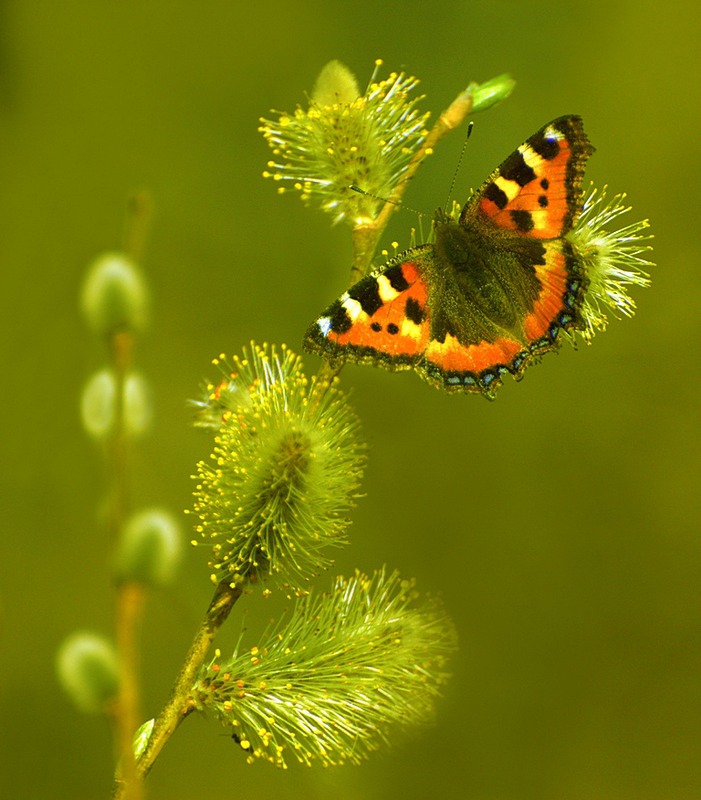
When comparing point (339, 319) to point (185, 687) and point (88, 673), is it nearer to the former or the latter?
point (185, 687)

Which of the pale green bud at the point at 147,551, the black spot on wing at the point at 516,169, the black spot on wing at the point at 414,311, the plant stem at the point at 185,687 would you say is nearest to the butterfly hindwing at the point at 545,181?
the black spot on wing at the point at 516,169

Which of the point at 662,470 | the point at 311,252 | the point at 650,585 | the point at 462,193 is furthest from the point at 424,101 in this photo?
the point at 650,585

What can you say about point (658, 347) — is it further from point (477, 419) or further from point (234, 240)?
point (234, 240)

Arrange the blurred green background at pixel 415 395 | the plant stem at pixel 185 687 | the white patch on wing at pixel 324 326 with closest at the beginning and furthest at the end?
the plant stem at pixel 185 687, the white patch on wing at pixel 324 326, the blurred green background at pixel 415 395

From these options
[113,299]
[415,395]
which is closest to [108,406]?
[113,299]

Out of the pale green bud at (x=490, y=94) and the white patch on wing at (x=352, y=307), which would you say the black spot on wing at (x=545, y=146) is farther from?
the white patch on wing at (x=352, y=307)

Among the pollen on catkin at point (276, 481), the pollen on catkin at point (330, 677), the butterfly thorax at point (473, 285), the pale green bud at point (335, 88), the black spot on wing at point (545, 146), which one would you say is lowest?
the pollen on catkin at point (330, 677)
